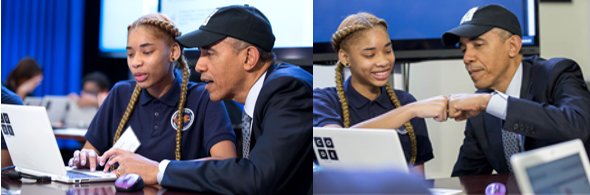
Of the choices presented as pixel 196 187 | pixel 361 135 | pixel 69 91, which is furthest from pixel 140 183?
pixel 69 91

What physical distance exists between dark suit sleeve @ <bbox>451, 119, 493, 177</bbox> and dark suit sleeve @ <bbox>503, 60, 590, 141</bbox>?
0.10 metres

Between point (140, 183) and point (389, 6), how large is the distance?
762 mm

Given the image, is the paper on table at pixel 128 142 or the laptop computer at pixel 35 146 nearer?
the laptop computer at pixel 35 146

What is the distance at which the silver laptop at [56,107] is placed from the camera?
14.6 ft

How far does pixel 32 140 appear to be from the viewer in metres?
1.40

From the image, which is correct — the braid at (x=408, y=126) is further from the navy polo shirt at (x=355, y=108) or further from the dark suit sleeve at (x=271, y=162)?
the dark suit sleeve at (x=271, y=162)

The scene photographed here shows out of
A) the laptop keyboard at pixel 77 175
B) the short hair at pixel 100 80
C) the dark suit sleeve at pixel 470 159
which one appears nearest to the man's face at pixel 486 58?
the dark suit sleeve at pixel 470 159

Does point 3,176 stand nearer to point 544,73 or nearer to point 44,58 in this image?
point 544,73

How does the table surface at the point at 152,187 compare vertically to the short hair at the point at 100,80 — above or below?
above

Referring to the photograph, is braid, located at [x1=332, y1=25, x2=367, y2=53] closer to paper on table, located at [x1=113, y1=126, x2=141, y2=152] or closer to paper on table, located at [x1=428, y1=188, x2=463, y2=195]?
paper on table, located at [x1=428, y1=188, x2=463, y2=195]

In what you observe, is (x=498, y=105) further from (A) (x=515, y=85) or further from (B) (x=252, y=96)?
(B) (x=252, y=96)

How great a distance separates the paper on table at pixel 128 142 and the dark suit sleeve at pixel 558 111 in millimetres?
1206

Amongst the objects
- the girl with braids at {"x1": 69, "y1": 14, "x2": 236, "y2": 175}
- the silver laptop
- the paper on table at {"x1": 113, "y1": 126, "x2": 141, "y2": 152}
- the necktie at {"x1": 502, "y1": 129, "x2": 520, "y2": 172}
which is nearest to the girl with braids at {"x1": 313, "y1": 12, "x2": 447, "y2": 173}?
the necktie at {"x1": 502, "y1": 129, "x2": 520, "y2": 172}

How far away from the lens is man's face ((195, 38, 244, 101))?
5.07 ft
